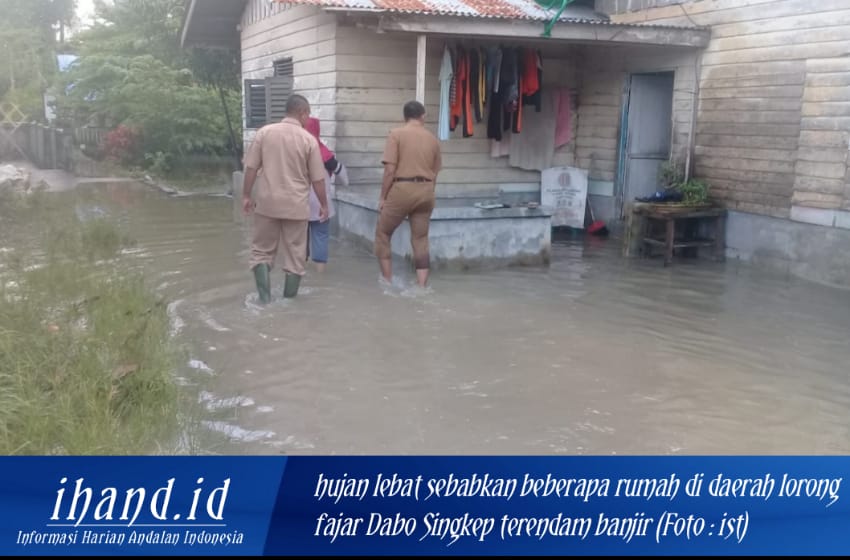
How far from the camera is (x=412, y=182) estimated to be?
24.5 feet

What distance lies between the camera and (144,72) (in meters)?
19.1

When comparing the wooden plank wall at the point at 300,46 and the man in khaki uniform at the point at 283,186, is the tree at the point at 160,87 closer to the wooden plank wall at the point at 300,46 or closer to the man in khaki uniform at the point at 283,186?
the wooden plank wall at the point at 300,46

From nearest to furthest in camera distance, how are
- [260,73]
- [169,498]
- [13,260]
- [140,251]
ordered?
[169,498]
[13,260]
[140,251]
[260,73]

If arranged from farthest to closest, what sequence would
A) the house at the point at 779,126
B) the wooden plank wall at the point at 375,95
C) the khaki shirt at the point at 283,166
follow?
the wooden plank wall at the point at 375,95, the house at the point at 779,126, the khaki shirt at the point at 283,166

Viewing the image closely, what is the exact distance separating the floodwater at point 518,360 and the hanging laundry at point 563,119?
311 centimetres

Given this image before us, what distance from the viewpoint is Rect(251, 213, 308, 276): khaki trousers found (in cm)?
688

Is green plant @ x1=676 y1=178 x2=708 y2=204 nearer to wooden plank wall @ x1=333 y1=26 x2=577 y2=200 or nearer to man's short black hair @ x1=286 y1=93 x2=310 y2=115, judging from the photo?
wooden plank wall @ x1=333 y1=26 x2=577 y2=200

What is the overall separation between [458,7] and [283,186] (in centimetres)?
375

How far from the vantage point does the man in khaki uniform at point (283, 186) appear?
673cm

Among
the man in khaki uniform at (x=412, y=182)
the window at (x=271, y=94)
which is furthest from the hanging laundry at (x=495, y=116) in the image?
the man in khaki uniform at (x=412, y=182)

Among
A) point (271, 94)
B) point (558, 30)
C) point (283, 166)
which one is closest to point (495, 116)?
point (558, 30)

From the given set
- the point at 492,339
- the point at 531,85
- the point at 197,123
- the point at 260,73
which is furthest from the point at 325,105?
the point at 197,123

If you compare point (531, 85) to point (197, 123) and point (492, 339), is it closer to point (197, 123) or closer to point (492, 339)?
point (492, 339)

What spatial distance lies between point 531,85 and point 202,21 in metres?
7.32
